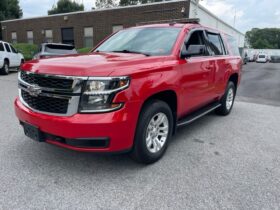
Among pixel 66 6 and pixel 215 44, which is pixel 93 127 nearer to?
pixel 215 44

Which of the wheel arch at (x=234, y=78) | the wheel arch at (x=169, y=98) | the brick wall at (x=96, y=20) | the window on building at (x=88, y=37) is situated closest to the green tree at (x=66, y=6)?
the brick wall at (x=96, y=20)

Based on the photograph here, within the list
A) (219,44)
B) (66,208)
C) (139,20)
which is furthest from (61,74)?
(139,20)

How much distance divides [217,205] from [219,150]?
4.95 ft

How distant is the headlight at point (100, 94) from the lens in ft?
8.99

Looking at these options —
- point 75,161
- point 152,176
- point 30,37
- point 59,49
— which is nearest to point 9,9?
point 30,37

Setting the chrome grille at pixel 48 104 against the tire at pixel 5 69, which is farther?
the tire at pixel 5 69

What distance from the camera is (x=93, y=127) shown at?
2.73m

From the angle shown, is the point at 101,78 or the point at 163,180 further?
the point at 163,180

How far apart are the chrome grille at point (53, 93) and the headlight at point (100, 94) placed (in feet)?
0.25

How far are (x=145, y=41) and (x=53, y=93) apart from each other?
1.87m

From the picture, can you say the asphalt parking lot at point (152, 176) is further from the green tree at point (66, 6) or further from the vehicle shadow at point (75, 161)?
the green tree at point (66, 6)

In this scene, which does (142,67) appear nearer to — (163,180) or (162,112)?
(162,112)

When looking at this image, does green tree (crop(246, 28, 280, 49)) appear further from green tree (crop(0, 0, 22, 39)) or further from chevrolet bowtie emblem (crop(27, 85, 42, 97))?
chevrolet bowtie emblem (crop(27, 85, 42, 97))

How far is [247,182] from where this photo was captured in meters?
3.12
